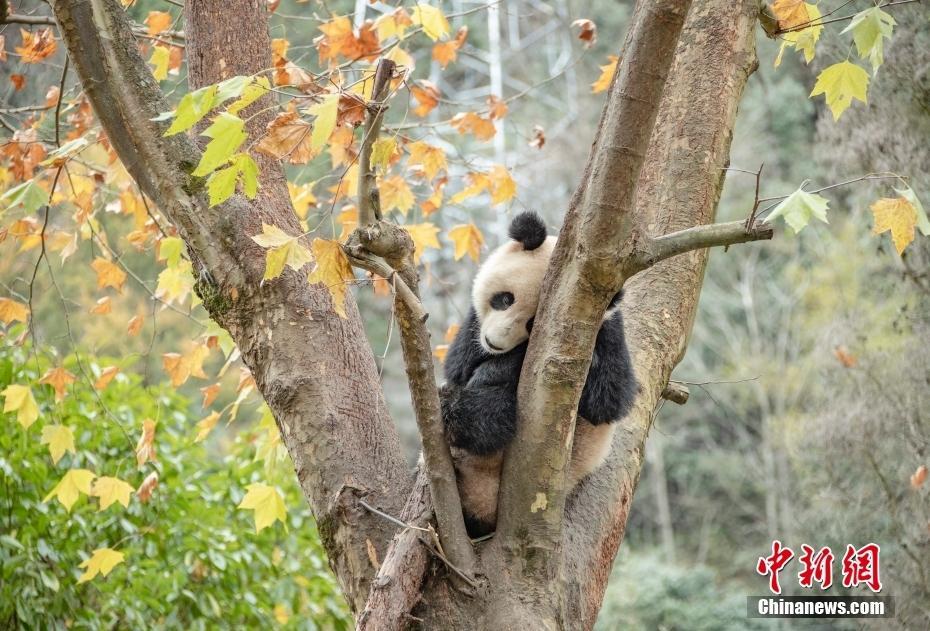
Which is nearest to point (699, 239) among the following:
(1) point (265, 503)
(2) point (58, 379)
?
(1) point (265, 503)

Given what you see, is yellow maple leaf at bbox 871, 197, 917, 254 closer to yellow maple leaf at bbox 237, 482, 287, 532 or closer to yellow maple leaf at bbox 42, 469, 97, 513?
yellow maple leaf at bbox 237, 482, 287, 532

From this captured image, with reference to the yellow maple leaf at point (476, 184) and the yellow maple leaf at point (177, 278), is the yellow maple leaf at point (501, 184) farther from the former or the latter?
the yellow maple leaf at point (177, 278)

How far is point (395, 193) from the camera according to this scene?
10.7 feet

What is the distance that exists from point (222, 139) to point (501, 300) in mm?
1029

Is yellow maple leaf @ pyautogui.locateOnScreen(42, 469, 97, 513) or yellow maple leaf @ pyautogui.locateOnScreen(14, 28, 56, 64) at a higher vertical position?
yellow maple leaf @ pyautogui.locateOnScreen(14, 28, 56, 64)

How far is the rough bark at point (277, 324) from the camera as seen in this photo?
6.87 feet

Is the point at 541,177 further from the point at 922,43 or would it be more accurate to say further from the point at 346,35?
the point at 346,35

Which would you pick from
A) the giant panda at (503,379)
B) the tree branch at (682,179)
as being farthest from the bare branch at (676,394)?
the giant panda at (503,379)

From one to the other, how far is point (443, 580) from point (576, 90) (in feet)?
39.2

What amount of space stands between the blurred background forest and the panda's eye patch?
26 centimetres

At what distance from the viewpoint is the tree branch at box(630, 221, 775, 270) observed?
1594mm

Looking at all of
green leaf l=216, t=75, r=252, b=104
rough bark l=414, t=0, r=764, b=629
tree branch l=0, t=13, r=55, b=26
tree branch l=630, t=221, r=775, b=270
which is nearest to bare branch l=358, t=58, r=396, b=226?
green leaf l=216, t=75, r=252, b=104

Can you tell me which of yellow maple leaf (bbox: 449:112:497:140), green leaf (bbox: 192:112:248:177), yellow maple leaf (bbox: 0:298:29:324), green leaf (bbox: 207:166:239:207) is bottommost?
yellow maple leaf (bbox: 0:298:29:324)

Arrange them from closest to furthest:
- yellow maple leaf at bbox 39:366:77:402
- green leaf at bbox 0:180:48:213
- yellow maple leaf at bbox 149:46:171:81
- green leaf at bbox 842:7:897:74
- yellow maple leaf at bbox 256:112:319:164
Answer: green leaf at bbox 842:7:897:74 → yellow maple leaf at bbox 256:112:319:164 → green leaf at bbox 0:180:48:213 → yellow maple leaf at bbox 39:366:77:402 → yellow maple leaf at bbox 149:46:171:81
